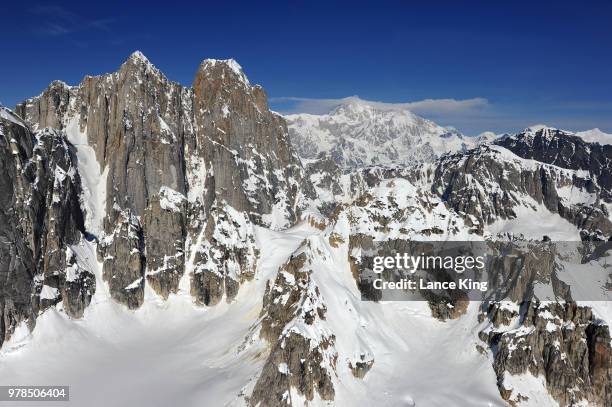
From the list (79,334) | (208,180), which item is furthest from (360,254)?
(208,180)

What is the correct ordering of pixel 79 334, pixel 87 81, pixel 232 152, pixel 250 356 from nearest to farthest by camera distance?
pixel 250 356, pixel 79 334, pixel 87 81, pixel 232 152

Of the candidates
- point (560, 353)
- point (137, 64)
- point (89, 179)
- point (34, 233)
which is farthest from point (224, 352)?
point (137, 64)

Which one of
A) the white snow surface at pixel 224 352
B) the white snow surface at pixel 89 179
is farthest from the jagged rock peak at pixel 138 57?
the white snow surface at pixel 224 352

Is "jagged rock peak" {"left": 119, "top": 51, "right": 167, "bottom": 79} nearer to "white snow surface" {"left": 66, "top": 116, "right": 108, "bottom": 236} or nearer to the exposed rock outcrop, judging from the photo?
"white snow surface" {"left": 66, "top": 116, "right": 108, "bottom": 236}

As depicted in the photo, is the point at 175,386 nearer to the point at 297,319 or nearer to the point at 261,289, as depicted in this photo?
the point at 297,319

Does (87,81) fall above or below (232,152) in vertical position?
above

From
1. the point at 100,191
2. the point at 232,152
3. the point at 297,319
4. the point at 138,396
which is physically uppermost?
the point at 232,152

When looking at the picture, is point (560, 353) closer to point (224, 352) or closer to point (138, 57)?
point (224, 352)
